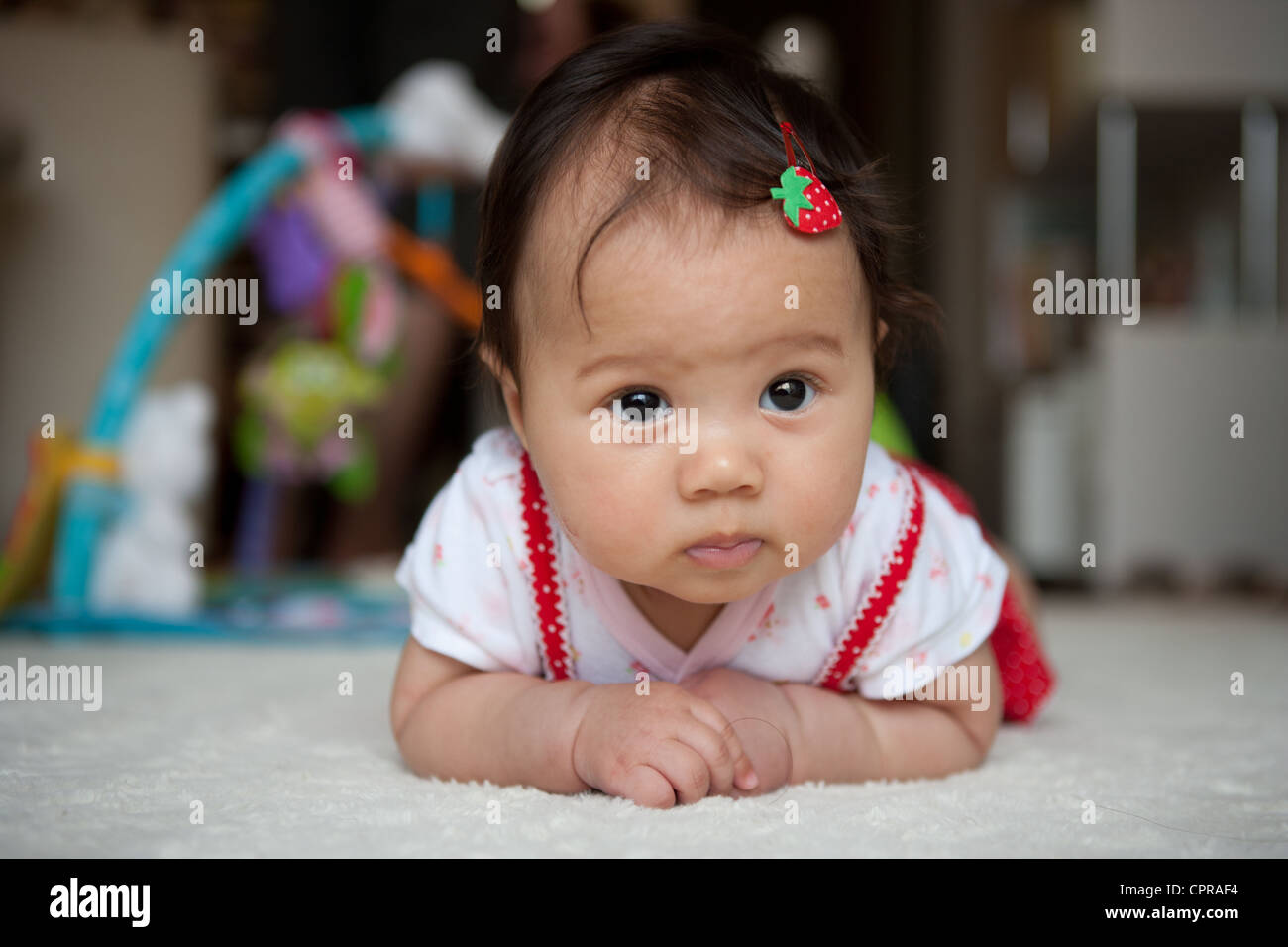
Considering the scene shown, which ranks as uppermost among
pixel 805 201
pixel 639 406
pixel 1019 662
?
pixel 805 201

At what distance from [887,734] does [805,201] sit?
0.34m

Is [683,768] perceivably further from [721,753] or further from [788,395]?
[788,395]

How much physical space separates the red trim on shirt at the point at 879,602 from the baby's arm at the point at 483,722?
0.18m

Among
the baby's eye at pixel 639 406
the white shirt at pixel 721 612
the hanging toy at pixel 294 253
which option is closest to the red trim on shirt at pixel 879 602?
the white shirt at pixel 721 612

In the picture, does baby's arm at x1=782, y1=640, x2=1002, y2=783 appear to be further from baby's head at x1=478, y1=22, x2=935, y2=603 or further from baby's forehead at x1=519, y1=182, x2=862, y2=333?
baby's forehead at x1=519, y1=182, x2=862, y2=333

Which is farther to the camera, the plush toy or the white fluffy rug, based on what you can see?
the plush toy

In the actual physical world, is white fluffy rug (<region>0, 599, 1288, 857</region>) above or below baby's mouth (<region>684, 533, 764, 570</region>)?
below

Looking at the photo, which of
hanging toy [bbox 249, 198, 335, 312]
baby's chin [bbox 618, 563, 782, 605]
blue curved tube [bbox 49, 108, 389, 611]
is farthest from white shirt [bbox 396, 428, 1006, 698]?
hanging toy [bbox 249, 198, 335, 312]

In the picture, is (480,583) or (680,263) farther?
(480,583)

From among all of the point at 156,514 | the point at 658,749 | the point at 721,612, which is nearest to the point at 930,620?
the point at 721,612

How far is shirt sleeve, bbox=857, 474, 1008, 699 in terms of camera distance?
0.78 m

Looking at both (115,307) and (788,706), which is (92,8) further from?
(788,706)

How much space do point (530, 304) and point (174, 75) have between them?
7.35 feet

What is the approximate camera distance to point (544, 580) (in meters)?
Answer: 0.78
